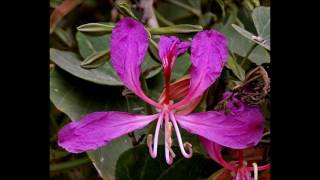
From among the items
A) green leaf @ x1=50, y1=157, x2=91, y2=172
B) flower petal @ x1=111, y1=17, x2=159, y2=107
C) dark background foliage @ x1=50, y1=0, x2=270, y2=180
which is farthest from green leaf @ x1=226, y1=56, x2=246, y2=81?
green leaf @ x1=50, y1=157, x2=91, y2=172

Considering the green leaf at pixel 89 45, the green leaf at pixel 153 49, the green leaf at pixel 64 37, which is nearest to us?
the green leaf at pixel 153 49

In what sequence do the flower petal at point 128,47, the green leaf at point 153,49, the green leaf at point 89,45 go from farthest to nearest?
the green leaf at point 89,45 → the green leaf at point 153,49 → the flower petal at point 128,47

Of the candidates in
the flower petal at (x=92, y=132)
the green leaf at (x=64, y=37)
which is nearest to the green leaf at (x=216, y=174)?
the flower petal at (x=92, y=132)

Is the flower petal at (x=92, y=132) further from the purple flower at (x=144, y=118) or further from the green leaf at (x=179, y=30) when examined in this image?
the green leaf at (x=179, y=30)

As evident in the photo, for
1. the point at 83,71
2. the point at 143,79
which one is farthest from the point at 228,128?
the point at 83,71

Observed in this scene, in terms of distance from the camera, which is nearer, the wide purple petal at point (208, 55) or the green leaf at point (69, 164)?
the wide purple petal at point (208, 55)
